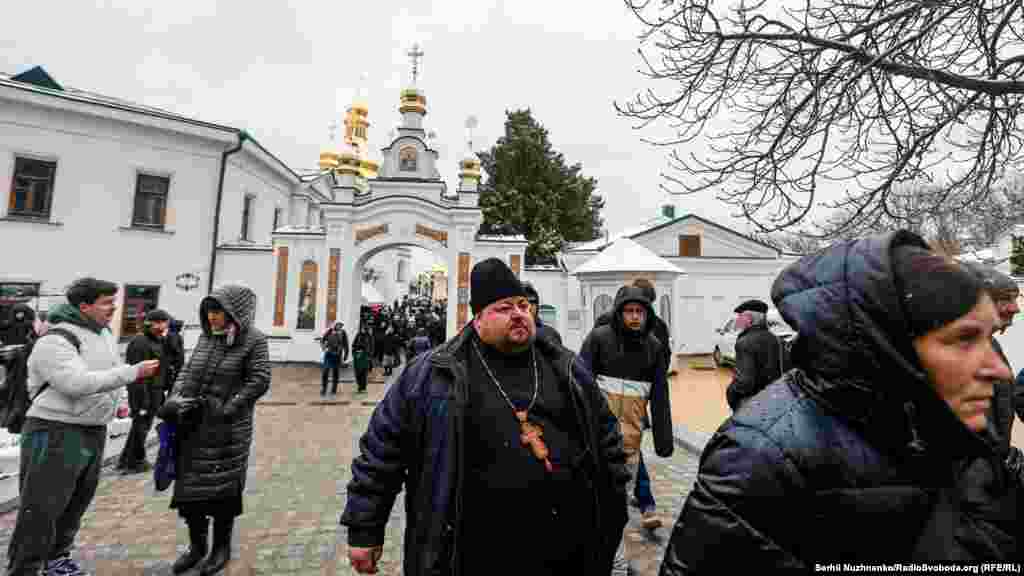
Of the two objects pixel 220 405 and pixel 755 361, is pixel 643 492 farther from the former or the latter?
pixel 220 405

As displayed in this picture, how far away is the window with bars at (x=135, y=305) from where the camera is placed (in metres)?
13.7

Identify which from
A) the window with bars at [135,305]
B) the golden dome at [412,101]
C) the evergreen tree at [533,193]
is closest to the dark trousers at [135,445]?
the window with bars at [135,305]

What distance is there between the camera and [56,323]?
292 cm

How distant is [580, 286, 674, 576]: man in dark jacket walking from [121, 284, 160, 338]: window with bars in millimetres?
15248

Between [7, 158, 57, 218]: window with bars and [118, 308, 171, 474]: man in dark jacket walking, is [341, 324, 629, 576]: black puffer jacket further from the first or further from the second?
[7, 158, 57, 218]: window with bars

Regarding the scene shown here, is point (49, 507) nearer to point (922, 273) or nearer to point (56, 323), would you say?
point (56, 323)

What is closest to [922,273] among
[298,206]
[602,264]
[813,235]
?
[813,235]

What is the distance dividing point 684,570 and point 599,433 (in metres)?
1.17

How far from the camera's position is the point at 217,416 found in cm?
307

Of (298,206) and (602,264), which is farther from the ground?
(298,206)

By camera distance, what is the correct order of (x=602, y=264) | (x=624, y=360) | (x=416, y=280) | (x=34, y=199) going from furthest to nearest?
(x=416, y=280) → (x=602, y=264) → (x=34, y=199) → (x=624, y=360)

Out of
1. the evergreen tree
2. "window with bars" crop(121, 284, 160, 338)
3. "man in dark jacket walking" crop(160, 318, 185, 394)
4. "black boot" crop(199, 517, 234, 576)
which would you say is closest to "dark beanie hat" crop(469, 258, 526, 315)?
"black boot" crop(199, 517, 234, 576)

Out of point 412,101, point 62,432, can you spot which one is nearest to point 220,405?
point 62,432

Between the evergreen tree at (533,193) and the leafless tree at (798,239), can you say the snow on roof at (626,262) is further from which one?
the evergreen tree at (533,193)
